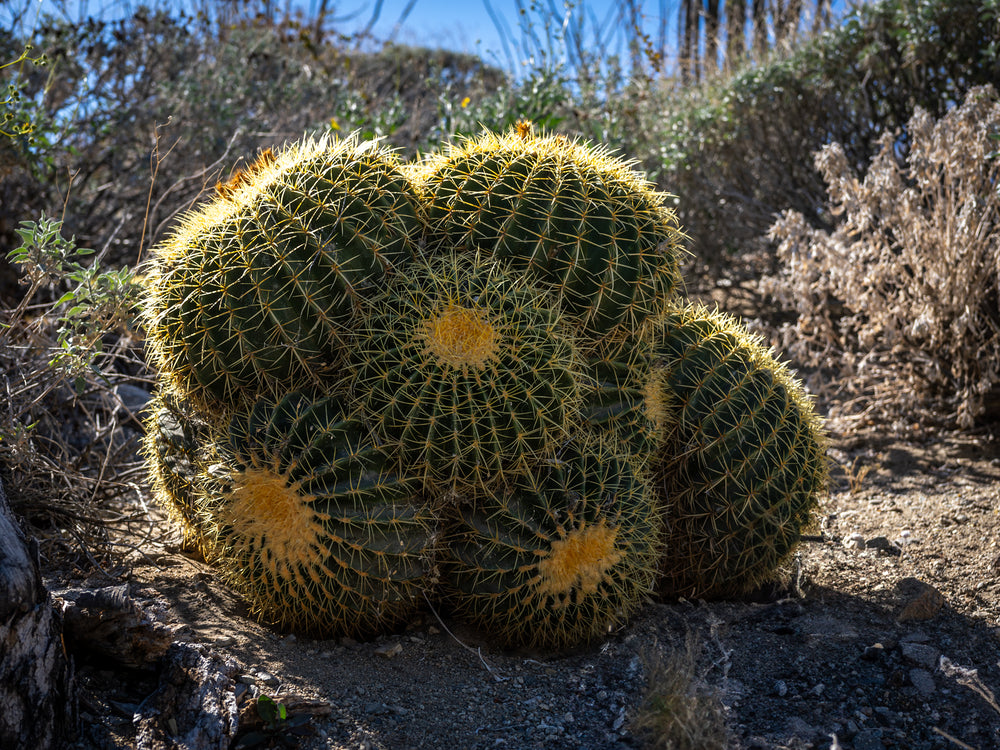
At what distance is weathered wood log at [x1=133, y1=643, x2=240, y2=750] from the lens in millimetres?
2203

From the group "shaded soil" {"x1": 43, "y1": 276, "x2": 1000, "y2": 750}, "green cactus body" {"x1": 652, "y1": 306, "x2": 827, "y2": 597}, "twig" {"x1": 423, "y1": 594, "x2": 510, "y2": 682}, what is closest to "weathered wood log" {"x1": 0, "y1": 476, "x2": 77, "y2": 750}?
"shaded soil" {"x1": 43, "y1": 276, "x2": 1000, "y2": 750}

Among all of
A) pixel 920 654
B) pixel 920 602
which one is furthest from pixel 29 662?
pixel 920 602

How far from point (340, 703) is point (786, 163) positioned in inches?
246

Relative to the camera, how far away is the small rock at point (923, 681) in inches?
107

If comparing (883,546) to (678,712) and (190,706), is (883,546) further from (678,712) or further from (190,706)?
(190,706)

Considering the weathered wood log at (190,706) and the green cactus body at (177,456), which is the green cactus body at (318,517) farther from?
the weathered wood log at (190,706)

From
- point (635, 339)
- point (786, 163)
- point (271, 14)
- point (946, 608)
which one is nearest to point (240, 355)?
point (635, 339)

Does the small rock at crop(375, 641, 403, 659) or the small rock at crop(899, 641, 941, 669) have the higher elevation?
the small rock at crop(899, 641, 941, 669)

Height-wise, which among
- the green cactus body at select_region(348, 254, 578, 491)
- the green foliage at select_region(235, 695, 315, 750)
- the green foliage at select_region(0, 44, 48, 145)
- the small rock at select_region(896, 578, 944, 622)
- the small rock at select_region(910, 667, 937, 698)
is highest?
the green foliage at select_region(0, 44, 48, 145)

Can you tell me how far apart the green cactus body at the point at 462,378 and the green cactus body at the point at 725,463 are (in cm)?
66

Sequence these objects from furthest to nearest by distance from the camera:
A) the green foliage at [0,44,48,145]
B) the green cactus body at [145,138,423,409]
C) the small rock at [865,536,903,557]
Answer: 1. the small rock at [865,536,903,557]
2. the green foliage at [0,44,48,145]
3. the green cactus body at [145,138,423,409]

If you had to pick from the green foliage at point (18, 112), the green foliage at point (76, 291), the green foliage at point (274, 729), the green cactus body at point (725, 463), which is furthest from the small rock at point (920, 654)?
the green foliage at point (18, 112)

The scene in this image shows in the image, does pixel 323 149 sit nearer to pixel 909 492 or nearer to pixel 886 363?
pixel 909 492

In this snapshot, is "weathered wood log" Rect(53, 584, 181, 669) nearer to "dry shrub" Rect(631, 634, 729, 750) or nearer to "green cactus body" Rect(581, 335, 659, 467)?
"dry shrub" Rect(631, 634, 729, 750)
